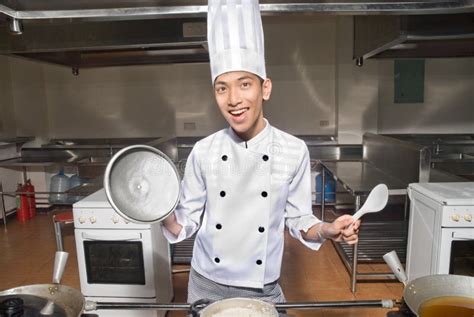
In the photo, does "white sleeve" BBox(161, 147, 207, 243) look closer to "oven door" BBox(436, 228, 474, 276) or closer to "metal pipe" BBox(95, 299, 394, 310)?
"metal pipe" BBox(95, 299, 394, 310)

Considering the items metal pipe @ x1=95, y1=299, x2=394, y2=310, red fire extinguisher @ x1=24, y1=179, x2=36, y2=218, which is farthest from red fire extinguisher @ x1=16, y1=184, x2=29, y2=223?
metal pipe @ x1=95, y1=299, x2=394, y2=310

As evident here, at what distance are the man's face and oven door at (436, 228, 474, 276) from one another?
1326mm

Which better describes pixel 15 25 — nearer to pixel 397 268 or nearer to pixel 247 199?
pixel 247 199

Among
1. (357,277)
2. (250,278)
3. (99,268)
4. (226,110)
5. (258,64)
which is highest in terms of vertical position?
(258,64)

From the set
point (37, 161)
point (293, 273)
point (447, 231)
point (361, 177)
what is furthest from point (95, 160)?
point (447, 231)

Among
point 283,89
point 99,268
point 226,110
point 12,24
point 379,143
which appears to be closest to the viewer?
point 226,110

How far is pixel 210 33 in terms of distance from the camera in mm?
916

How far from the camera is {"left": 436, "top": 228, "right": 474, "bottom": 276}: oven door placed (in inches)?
65.8

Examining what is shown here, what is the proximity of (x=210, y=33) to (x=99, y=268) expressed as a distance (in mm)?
1434

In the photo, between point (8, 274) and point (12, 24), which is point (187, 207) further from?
point (8, 274)

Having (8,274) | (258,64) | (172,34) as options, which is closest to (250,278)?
(258,64)

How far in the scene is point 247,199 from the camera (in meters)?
0.98

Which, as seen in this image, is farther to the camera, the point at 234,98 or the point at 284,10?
the point at 284,10

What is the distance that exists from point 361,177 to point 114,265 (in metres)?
1.87
